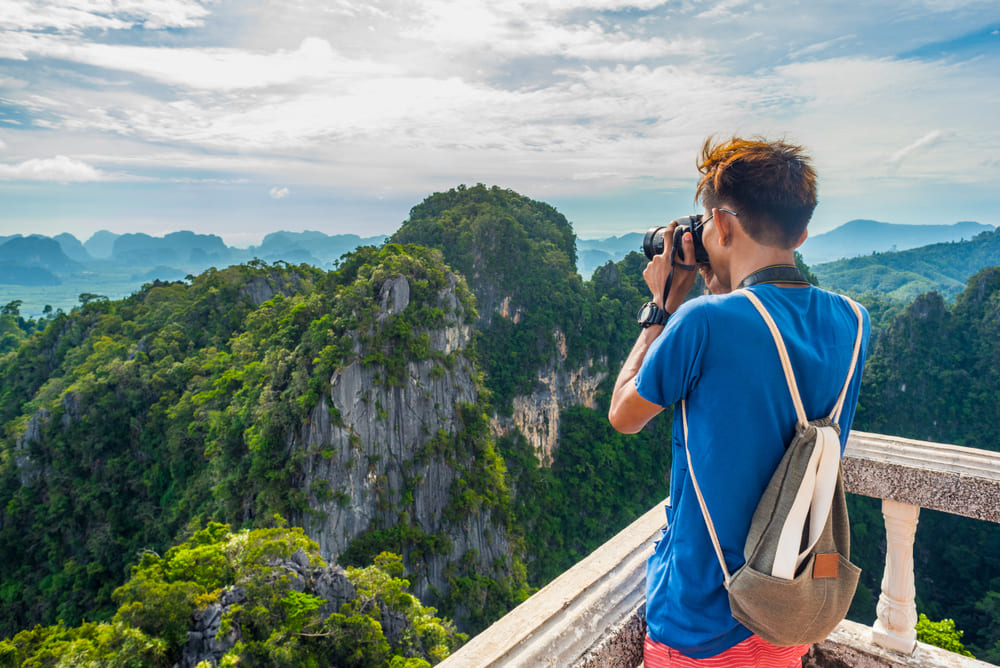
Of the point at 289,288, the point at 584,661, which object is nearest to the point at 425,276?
the point at 289,288

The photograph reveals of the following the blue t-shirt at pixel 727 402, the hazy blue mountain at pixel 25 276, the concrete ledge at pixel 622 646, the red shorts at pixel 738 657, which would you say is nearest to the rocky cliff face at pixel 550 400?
the concrete ledge at pixel 622 646

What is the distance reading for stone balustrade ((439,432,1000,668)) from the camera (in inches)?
49.8

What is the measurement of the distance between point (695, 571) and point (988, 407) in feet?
128

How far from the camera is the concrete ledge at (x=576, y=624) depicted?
1.23 meters

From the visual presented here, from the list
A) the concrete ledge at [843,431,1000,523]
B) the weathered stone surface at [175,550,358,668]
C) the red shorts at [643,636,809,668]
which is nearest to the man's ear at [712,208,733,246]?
the red shorts at [643,636,809,668]

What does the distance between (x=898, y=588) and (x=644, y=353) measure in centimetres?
146

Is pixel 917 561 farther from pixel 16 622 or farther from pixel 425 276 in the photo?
pixel 16 622

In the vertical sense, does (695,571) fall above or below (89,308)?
above

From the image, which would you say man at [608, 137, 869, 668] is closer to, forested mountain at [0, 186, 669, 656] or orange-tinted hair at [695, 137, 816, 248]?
orange-tinted hair at [695, 137, 816, 248]

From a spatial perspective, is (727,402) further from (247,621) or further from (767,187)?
(247,621)

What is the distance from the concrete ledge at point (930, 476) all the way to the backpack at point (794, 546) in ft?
3.24

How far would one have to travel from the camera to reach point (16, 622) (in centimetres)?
1602

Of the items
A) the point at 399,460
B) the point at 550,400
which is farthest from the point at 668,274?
the point at 550,400

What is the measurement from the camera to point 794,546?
101 cm
